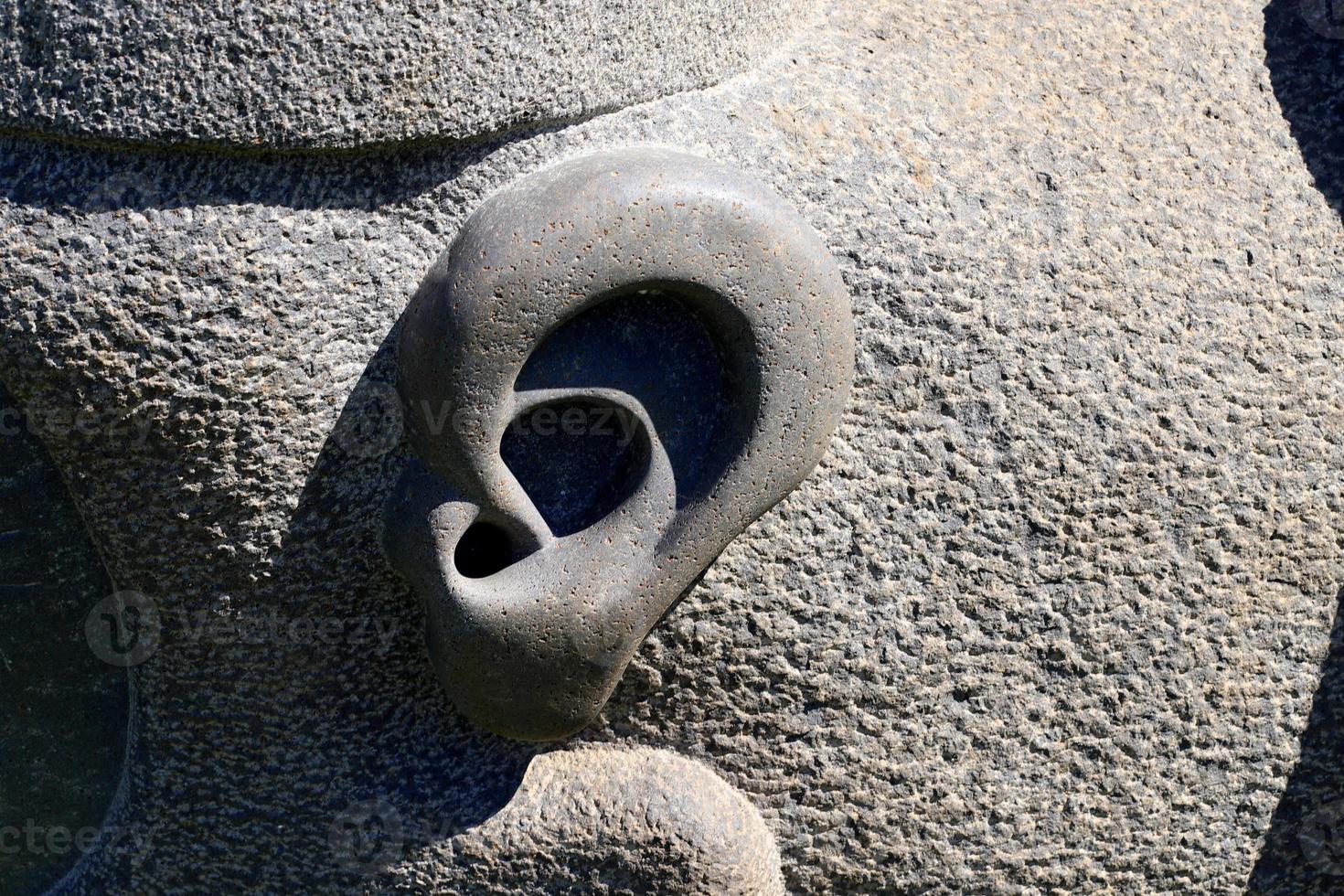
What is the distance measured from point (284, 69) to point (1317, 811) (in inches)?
48.7

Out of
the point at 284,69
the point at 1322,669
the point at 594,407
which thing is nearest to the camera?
the point at 284,69

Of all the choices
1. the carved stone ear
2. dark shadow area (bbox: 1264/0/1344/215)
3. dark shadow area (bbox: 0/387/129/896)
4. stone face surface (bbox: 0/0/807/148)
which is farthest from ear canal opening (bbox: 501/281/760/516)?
dark shadow area (bbox: 1264/0/1344/215)

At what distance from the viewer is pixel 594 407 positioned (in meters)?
1.16

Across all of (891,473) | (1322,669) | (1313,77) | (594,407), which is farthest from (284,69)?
(1322,669)

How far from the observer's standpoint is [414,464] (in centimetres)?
114

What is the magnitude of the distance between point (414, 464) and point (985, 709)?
0.59m

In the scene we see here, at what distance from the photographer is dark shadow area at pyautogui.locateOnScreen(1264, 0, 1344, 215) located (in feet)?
4.50

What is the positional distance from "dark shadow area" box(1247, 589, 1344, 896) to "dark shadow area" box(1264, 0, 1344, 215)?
0.44 m

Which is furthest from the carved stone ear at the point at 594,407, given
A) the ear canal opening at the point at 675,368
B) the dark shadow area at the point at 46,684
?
the dark shadow area at the point at 46,684

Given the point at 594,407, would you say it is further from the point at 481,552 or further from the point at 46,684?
the point at 46,684

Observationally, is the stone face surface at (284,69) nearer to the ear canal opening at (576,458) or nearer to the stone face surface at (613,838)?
the ear canal opening at (576,458)

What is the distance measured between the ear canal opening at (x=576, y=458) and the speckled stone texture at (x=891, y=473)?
0.11m

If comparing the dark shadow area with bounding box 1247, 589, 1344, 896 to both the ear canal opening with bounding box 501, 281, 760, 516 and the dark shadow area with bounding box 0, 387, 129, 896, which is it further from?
the dark shadow area with bounding box 0, 387, 129, 896

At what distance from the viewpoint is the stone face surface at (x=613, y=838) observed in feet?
Answer: 3.94
